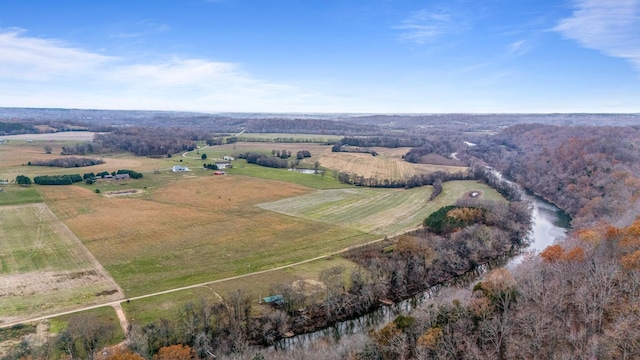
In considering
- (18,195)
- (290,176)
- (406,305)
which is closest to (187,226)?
(18,195)

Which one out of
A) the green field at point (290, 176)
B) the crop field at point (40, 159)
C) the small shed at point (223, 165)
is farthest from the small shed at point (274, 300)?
the crop field at point (40, 159)

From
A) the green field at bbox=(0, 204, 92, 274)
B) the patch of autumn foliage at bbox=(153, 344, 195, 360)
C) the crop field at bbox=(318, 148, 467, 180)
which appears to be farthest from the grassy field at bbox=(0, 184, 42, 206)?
the crop field at bbox=(318, 148, 467, 180)

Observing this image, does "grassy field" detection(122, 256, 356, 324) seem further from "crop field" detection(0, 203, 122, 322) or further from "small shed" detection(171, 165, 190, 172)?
"small shed" detection(171, 165, 190, 172)

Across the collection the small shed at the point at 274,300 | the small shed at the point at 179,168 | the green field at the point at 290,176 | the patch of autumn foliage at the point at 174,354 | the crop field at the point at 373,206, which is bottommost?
the small shed at the point at 274,300

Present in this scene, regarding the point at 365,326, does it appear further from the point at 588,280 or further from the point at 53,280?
the point at 53,280

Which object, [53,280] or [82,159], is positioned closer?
[53,280]

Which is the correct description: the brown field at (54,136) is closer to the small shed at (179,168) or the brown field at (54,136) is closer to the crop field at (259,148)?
the crop field at (259,148)

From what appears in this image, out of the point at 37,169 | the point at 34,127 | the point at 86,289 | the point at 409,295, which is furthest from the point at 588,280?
the point at 34,127
